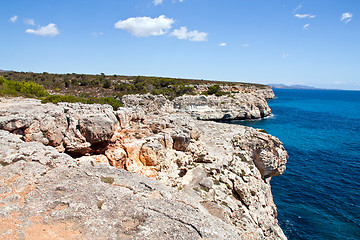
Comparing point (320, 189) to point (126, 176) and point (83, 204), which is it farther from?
point (83, 204)

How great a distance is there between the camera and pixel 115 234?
5.93 metres

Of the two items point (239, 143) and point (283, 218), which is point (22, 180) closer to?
point (239, 143)

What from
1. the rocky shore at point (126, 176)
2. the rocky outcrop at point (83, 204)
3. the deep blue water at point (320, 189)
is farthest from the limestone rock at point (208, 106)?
the rocky outcrop at point (83, 204)

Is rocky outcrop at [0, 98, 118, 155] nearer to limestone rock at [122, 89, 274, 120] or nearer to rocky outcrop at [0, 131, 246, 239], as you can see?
rocky outcrop at [0, 131, 246, 239]

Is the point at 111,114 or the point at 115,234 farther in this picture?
the point at 111,114

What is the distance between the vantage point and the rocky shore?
6324 mm

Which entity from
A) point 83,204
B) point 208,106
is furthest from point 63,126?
point 208,106

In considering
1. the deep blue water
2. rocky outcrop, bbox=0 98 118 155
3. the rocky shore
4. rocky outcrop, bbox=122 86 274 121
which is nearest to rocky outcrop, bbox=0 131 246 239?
the rocky shore

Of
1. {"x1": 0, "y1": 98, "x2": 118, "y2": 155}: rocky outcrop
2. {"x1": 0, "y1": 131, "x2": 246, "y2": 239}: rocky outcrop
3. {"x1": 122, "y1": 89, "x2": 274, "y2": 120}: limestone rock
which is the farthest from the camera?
{"x1": 122, "y1": 89, "x2": 274, "y2": 120}: limestone rock

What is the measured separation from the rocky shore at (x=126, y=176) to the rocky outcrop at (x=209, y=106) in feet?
93.8

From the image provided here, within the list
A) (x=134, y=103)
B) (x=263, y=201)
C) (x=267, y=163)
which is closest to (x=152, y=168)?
(x=263, y=201)

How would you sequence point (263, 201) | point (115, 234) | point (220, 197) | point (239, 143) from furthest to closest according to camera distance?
1. point (239, 143)
2. point (263, 201)
3. point (220, 197)
4. point (115, 234)

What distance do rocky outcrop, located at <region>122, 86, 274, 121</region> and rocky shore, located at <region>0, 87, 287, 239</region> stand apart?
28.6 m

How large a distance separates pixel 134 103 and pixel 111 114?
31.9 m
